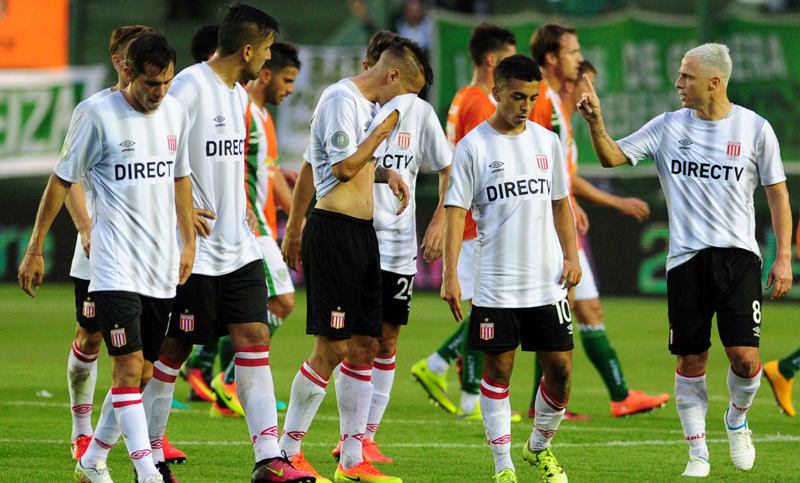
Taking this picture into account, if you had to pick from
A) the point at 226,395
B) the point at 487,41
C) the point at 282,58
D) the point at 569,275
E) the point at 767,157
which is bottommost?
the point at 226,395

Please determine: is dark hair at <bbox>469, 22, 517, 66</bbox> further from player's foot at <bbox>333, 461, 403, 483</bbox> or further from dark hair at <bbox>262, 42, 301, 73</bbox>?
player's foot at <bbox>333, 461, 403, 483</bbox>

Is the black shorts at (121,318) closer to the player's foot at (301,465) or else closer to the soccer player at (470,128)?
the player's foot at (301,465)

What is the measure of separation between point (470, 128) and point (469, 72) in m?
11.3

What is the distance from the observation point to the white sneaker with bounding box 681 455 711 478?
626 cm

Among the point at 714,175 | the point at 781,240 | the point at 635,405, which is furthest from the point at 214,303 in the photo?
the point at 635,405

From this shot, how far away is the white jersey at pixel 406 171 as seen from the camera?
264 inches

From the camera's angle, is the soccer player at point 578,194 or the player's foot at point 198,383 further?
the player's foot at point 198,383

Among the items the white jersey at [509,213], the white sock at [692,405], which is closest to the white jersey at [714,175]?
the white sock at [692,405]

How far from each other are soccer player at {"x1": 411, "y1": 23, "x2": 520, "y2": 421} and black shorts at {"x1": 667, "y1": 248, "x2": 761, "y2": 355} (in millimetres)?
1949

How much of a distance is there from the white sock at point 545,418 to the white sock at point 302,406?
3.40 feet

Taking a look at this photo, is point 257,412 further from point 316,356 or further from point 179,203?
point 179,203

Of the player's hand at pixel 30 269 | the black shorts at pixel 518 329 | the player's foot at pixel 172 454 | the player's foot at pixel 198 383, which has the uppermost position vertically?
the player's hand at pixel 30 269

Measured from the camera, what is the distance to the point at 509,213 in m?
6.04

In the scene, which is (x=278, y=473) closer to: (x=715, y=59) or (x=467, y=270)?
(x=715, y=59)
